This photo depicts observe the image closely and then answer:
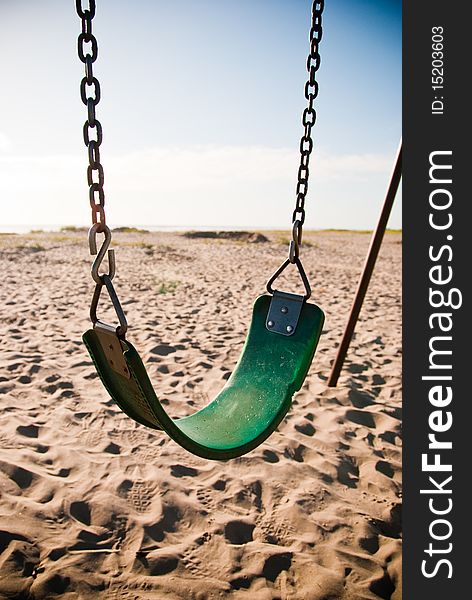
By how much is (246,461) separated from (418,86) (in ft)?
8.61

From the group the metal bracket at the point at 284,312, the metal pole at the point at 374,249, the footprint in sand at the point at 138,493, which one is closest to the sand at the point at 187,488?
the footprint in sand at the point at 138,493

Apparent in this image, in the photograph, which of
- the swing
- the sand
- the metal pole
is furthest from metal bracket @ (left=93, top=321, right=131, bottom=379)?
the metal pole

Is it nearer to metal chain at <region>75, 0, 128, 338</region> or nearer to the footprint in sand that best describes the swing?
metal chain at <region>75, 0, 128, 338</region>

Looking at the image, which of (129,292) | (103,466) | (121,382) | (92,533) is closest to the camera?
(121,382)

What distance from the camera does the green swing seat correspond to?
5.52ft

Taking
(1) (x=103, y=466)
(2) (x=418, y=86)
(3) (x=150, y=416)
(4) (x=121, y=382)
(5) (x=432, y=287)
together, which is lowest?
(1) (x=103, y=466)

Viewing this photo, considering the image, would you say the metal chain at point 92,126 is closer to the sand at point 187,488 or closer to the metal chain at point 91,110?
the metal chain at point 91,110

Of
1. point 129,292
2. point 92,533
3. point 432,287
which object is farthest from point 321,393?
point 129,292

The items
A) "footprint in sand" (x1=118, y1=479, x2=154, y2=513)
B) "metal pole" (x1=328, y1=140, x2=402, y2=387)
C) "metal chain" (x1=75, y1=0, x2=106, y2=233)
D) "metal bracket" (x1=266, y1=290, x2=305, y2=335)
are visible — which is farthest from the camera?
"metal pole" (x1=328, y1=140, x2=402, y2=387)

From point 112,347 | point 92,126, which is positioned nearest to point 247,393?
point 112,347

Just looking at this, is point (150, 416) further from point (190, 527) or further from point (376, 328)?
point (376, 328)

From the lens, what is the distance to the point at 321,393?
13.0 ft

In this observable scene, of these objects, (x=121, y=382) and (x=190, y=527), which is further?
(x=190, y=527)

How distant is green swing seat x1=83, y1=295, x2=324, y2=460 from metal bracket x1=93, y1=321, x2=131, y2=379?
0.02m
